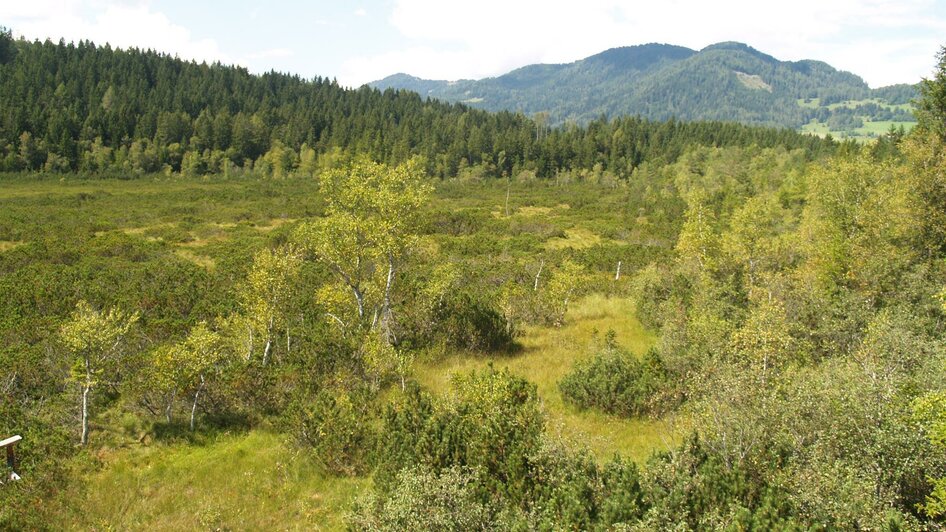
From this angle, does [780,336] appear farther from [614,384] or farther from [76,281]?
[76,281]

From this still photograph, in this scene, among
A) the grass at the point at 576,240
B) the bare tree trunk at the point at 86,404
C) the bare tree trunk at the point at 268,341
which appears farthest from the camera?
the grass at the point at 576,240

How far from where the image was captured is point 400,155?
98312 millimetres

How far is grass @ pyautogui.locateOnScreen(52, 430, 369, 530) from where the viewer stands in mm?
9016

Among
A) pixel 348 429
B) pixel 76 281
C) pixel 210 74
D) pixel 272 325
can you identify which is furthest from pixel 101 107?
pixel 348 429

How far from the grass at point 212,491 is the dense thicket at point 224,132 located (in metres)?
71.9

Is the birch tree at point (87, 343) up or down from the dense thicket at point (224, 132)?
down

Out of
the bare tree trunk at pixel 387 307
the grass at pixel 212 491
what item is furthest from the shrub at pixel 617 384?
the grass at pixel 212 491

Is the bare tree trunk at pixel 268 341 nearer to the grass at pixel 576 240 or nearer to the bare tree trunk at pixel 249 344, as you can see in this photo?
the bare tree trunk at pixel 249 344

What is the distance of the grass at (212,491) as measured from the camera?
902 cm

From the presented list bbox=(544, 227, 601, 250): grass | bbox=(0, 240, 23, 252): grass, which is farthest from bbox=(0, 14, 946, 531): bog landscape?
bbox=(544, 227, 601, 250): grass

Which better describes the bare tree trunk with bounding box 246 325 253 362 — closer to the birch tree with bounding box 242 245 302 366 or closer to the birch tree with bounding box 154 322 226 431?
the birch tree with bounding box 242 245 302 366

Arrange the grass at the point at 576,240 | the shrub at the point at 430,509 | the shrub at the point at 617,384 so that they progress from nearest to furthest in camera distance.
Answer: the shrub at the point at 430,509 < the shrub at the point at 617,384 < the grass at the point at 576,240

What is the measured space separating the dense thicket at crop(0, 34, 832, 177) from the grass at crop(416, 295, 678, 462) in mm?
63234

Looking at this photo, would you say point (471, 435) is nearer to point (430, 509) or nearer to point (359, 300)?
point (430, 509)
